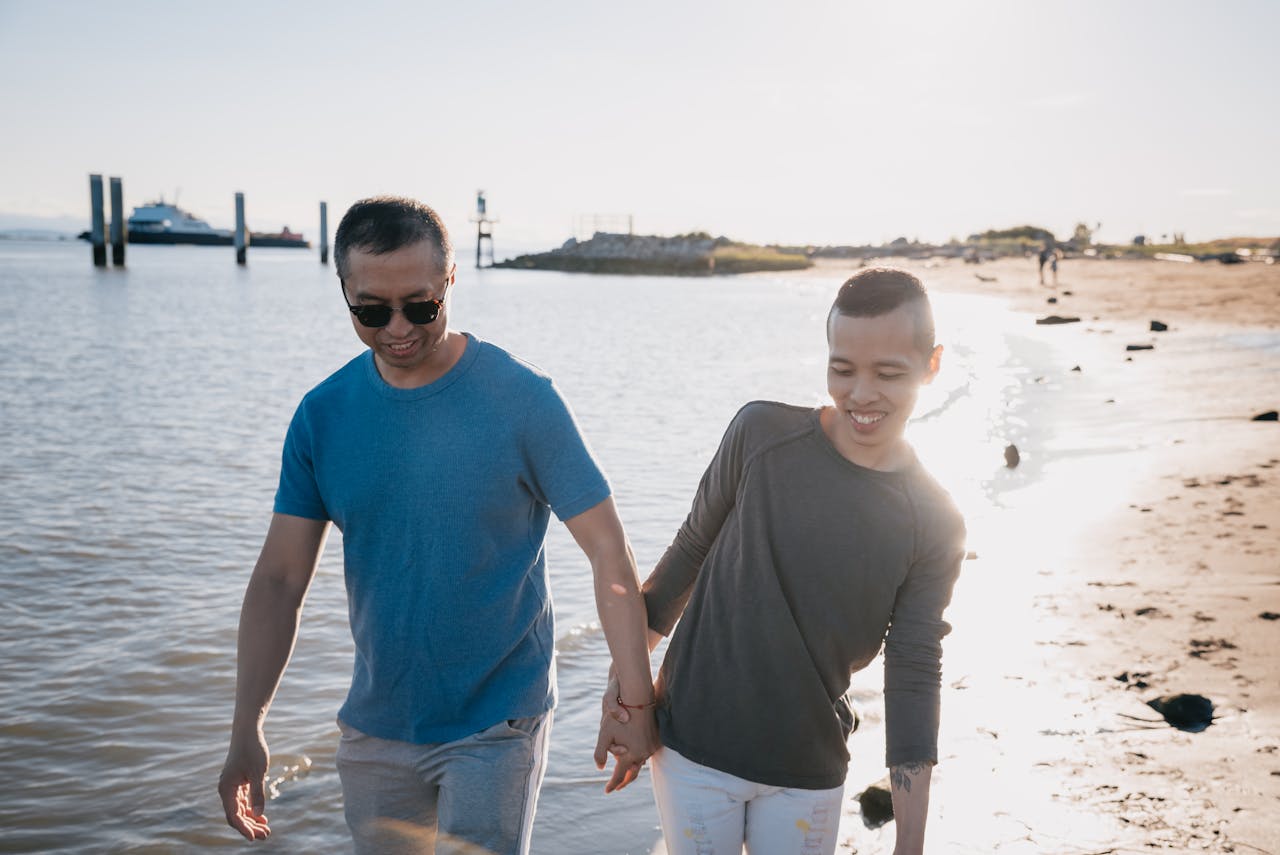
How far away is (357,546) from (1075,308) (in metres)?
32.1

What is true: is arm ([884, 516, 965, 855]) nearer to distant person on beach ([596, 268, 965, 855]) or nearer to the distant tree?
distant person on beach ([596, 268, 965, 855])

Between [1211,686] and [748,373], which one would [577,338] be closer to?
[748,373]

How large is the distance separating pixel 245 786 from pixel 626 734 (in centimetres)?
97

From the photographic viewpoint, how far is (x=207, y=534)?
1007 centimetres

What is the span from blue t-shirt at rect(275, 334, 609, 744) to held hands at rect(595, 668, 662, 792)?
0.65 ft

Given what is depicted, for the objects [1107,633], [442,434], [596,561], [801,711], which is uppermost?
[442,434]

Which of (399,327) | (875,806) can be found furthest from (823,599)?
(875,806)

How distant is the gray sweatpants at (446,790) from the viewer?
2.53 meters

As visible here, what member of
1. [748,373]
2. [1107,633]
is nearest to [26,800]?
[1107,633]

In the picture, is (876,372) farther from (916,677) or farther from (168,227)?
(168,227)

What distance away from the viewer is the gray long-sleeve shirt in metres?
2.38

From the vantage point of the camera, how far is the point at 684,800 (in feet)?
8.12

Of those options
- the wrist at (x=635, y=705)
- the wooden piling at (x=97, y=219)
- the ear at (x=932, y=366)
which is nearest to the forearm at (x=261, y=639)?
the wrist at (x=635, y=705)

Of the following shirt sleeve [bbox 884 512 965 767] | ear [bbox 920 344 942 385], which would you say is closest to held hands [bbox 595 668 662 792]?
shirt sleeve [bbox 884 512 965 767]
